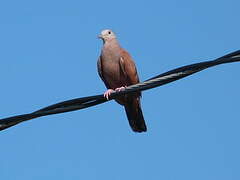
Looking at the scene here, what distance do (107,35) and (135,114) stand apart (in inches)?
77.3

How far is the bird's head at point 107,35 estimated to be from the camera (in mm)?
10492

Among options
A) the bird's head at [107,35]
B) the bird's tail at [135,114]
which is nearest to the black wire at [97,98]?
the bird's tail at [135,114]

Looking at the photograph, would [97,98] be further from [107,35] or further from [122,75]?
[107,35]

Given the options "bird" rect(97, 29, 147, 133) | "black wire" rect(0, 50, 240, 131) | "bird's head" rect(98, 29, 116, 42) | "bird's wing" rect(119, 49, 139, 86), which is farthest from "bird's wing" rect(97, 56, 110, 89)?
"black wire" rect(0, 50, 240, 131)

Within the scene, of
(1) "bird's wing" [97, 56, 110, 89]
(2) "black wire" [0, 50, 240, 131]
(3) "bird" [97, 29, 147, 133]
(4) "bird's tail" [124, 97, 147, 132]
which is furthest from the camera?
(1) "bird's wing" [97, 56, 110, 89]

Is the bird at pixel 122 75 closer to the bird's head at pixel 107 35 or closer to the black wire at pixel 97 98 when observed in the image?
the bird's head at pixel 107 35

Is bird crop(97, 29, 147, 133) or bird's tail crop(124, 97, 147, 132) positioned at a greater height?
bird crop(97, 29, 147, 133)

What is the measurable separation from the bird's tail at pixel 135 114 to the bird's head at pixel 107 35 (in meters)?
1.62

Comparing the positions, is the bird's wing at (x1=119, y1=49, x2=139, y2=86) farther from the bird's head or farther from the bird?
the bird's head

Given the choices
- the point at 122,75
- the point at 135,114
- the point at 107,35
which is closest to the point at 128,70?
the point at 122,75

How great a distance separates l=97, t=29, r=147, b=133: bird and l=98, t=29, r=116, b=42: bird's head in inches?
10.3

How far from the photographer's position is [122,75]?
9.42m

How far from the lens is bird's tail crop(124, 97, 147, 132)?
9008 millimetres

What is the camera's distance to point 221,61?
197 inches
